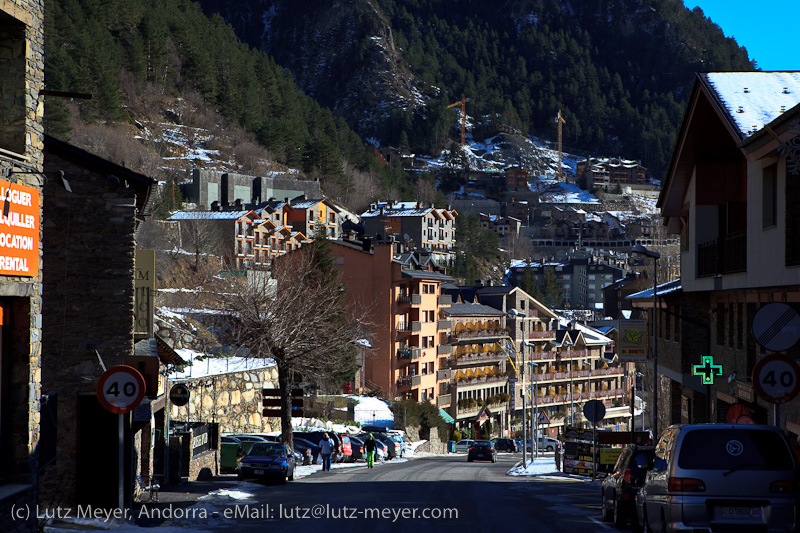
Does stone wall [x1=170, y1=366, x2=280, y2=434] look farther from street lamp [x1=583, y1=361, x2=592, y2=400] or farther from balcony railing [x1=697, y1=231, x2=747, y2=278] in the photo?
street lamp [x1=583, y1=361, x2=592, y2=400]

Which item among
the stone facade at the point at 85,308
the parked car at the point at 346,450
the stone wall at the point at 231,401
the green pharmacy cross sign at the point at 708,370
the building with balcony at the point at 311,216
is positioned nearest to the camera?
the stone facade at the point at 85,308

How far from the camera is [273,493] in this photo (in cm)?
2245

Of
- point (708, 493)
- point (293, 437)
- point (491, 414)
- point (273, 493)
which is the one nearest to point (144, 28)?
point (491, 414)

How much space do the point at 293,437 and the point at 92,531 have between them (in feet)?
78.4

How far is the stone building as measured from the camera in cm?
1286

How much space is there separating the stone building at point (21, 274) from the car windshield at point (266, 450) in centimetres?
1376

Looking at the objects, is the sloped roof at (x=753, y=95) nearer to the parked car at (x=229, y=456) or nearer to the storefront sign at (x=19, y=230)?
the storefront sign at (x=19, y=230)

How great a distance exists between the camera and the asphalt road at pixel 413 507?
623 inches

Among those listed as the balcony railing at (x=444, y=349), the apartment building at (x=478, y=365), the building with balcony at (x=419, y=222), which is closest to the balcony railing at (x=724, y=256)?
the balcony railing at (x=444, y=349)

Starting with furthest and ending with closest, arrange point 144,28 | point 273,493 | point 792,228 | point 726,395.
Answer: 1. point 144,28
2. point 726,395
3. point 273,493
4. point 792,228

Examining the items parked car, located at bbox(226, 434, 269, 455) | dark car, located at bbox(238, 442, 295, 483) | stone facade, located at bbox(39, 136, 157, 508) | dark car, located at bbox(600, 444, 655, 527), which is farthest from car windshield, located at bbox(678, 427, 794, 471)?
parked car, located at bbox(226, 434, 269, 455)

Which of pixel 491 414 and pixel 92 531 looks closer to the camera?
pixel 92 531

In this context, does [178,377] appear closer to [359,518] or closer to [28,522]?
[359,518]

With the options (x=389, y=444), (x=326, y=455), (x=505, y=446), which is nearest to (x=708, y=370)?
(x=326, y=455)
